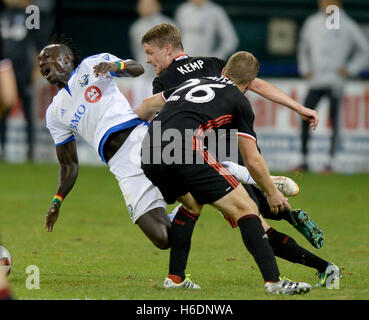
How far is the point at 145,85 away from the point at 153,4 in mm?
1648

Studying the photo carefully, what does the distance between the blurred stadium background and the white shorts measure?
939 cm

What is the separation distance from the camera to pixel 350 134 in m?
16.6

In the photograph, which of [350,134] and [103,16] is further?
[103,16]

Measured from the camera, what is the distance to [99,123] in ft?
25.0

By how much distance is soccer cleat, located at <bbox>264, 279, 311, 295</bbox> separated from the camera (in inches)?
252

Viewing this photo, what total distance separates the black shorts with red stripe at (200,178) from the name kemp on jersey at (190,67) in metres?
1.29

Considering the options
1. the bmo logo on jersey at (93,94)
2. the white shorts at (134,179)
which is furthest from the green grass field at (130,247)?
the bmo logo on jersey at (93,94)

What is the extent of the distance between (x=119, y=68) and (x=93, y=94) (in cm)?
45

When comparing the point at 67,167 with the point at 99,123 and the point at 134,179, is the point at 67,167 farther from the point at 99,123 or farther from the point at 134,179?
the point at 134,179

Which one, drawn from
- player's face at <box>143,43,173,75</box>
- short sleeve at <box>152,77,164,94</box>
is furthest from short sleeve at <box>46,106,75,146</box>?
player's face at <box>143,43,173,75</box>

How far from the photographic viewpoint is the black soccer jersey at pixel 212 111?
21.6ft
